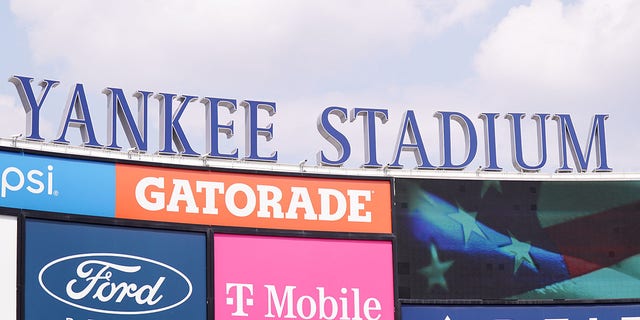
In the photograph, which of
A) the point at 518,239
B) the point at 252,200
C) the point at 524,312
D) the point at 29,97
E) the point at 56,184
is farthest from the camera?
the point at 518,239

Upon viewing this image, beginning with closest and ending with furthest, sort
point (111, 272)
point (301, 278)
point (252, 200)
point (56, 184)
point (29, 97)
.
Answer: point (56, 184), point (111, 272), point (29, 97), point (301, 278), point (252, 200)

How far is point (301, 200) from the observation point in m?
48.4

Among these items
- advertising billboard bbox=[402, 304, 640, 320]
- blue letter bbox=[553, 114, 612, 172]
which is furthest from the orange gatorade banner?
blue letter bbox=[553, 114, 612, 172]

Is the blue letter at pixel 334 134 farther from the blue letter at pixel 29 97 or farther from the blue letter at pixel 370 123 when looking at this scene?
the blue letter at pixel 29 97

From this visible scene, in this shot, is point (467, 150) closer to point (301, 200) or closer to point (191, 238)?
point (301, 200)

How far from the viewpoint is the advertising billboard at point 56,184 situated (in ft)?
142

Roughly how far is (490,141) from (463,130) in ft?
3.45

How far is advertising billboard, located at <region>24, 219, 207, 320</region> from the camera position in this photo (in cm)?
4291

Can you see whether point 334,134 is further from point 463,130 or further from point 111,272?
point 111,272

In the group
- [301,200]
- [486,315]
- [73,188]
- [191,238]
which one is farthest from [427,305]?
[73,188]

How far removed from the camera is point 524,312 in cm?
4975

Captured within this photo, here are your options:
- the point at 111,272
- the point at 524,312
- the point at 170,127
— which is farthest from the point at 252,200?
the point at 524,312

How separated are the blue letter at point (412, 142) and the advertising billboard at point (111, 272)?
8.78 meters

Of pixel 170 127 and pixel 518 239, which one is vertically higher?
pixel 170 127
